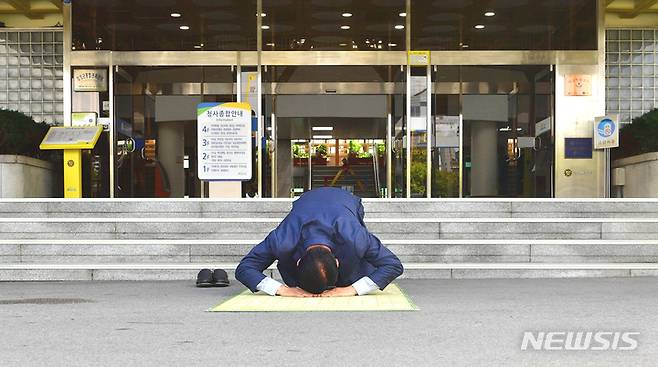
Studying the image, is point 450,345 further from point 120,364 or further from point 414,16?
point 414,16

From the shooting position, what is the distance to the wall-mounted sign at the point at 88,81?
53.4 feet

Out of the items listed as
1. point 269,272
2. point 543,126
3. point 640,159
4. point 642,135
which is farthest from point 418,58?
point 269,272

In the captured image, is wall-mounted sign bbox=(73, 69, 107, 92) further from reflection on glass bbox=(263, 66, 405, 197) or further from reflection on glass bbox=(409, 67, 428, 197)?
reflection on glass bbox=(409, 67, 428, 197)

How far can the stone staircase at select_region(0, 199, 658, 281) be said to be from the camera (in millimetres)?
9844

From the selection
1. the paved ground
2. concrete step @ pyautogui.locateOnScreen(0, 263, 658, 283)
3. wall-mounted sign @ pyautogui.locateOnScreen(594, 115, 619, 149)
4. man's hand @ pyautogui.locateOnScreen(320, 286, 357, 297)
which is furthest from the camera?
wall-mounted sign @ pyautogui.locateOnScreen(594, 115, 619, 149)

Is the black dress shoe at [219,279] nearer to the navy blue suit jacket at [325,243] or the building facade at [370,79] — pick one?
the navy blue suit jacket at [325,243]

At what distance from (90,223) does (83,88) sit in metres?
5.59

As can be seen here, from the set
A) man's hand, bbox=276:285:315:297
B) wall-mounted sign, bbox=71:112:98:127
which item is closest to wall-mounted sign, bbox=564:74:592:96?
wall-mounted sign, bbox=71:112:98:127

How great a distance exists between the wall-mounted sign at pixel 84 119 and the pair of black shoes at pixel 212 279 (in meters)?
8.06

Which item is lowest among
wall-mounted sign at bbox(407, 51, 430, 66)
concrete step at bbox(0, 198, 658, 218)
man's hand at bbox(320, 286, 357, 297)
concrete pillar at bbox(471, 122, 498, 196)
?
man's hand at bbox(320, 286, 357, 297)

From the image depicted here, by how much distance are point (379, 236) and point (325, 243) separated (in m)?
4.38

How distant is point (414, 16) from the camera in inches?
653

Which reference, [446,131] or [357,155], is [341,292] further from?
[357,155]

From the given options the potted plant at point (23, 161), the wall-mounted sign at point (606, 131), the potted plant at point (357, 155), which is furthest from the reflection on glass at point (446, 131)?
the potted plant at point (23, 161)
